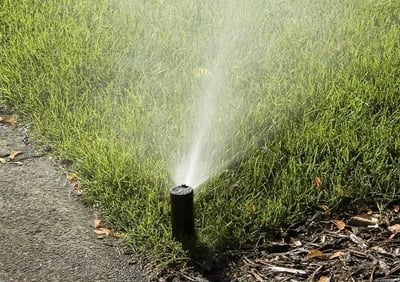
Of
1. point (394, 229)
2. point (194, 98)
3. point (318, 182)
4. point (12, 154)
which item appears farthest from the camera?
point (194, 98)

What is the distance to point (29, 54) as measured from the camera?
4863mm

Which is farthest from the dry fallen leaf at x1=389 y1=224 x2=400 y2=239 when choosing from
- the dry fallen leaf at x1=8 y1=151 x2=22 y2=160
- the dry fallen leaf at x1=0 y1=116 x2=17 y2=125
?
the dry fallen leaf at x1=0 y1=116 x2=17 y2=125

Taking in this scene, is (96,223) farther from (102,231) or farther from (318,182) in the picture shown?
(318,182)

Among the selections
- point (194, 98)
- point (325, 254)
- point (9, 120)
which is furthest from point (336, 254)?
point (9, 120)

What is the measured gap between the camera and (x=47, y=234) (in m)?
3.47

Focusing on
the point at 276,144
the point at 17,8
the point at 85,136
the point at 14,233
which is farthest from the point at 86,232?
the point at 17,8

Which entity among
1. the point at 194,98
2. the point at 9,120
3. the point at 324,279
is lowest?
the point at 324,279

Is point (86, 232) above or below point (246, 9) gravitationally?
below

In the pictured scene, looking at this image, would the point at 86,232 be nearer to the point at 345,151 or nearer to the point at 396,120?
the point at 345,151

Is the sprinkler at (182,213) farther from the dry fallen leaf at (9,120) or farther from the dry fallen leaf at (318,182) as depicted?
the dry fallen leaf at (9,120)

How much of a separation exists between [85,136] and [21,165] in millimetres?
343

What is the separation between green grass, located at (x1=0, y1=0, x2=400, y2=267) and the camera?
3586 millimetres

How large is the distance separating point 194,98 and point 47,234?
1.25 metres

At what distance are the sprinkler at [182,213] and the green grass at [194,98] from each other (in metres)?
0.07
